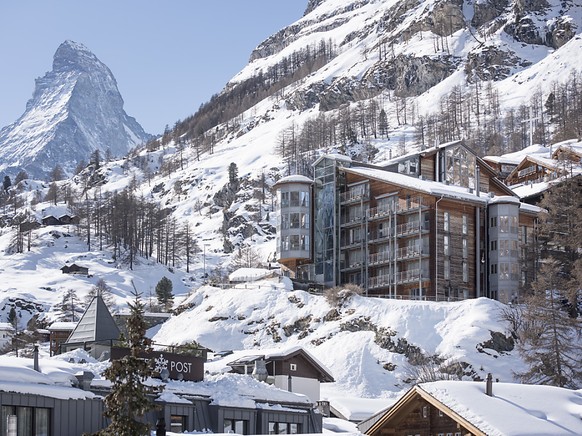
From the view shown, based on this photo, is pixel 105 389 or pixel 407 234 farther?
pixel 407 234

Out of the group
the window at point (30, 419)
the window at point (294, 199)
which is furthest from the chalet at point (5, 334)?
the window at point (30, 419)

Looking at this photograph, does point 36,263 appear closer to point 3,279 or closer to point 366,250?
point 3,279

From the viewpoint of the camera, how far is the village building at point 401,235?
90.6 meters

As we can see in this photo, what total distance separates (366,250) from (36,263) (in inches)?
2958

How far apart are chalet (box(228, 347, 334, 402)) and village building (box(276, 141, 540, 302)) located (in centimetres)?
2961

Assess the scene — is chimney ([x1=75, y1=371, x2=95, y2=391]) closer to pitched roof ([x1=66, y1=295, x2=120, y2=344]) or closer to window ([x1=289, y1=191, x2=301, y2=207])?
pitched roof ([x1=66, y1=295, x2=120, y2=344])

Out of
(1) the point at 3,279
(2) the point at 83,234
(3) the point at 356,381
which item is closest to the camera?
(3) the point at 356,381

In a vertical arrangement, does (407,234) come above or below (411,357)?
above

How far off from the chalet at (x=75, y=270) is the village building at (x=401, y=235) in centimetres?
5401

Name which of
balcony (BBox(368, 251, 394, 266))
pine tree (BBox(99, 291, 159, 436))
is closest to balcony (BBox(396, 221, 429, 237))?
balcony (BBox(368, 251, 394, 266))

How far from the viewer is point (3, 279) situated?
146375 mm

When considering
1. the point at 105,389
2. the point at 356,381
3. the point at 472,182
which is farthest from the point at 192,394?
the point at 472,182

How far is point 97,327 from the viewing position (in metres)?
48.4

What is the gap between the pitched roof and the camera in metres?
48.4
